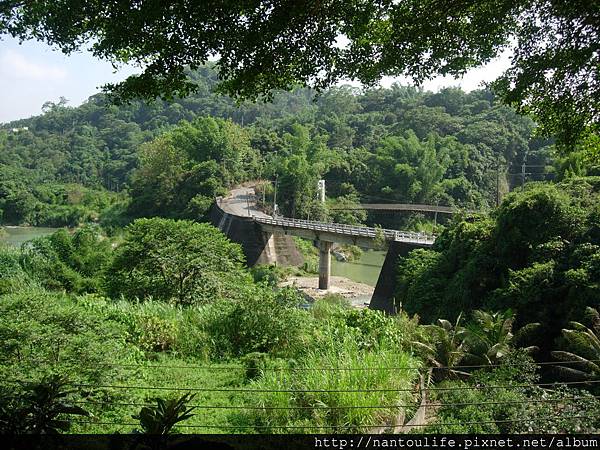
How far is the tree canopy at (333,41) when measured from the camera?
173 inches

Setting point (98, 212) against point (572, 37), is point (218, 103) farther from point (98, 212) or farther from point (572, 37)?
point (572, 37)

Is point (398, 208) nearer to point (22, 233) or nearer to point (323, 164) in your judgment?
point (323, 164)

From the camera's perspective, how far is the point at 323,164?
4966cm

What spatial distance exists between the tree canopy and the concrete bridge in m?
17.1

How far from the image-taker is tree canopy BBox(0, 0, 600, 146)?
4.39 metres

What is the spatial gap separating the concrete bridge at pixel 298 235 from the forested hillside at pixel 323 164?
502cm

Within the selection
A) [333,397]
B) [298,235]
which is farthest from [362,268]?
[333,397]

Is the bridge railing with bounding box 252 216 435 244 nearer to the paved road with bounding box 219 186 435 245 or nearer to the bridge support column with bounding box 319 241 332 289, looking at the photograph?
the paved road with bounding box 219 186 435 245

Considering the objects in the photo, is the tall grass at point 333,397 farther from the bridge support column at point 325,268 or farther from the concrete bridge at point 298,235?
the bridge support column at point 325,268

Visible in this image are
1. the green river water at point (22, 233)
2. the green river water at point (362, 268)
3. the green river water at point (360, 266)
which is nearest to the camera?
the green river water at point (362, 268)

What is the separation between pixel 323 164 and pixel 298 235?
17.5 m

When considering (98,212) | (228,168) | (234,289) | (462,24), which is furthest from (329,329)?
(98,212)

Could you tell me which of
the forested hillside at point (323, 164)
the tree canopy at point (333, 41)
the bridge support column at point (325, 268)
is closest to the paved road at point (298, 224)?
the bridge support column at point (325, 268)

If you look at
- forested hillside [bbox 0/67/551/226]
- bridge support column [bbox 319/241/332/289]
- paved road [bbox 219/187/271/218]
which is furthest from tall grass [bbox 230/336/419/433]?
forested hillside [bbox 0/67/551/226]
